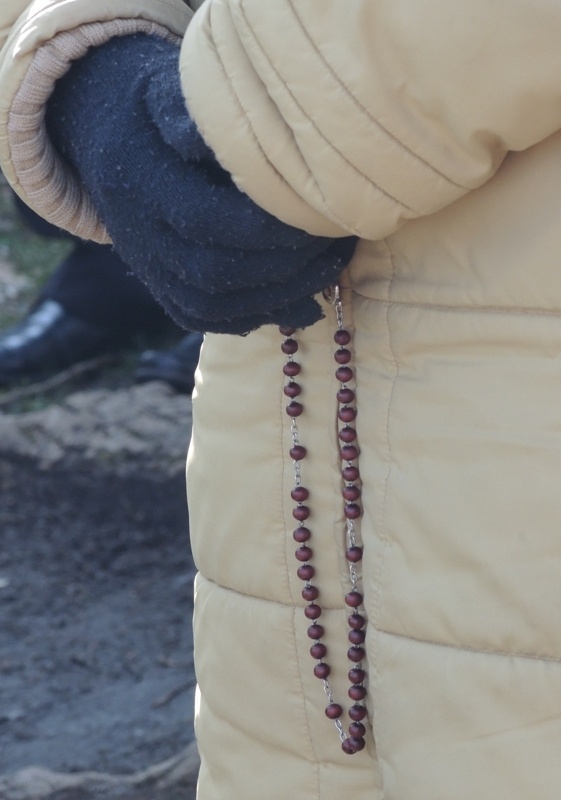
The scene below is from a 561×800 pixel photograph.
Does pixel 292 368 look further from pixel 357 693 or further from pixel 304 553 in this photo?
pixel 357 693

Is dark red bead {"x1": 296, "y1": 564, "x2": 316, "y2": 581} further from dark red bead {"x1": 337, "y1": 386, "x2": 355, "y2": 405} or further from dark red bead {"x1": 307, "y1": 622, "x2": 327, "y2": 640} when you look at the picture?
dark red bead {"x1": 337, "y1": 386, "x2": 355, "y2": 405}

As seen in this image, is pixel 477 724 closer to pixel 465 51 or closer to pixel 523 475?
pixel 523 475

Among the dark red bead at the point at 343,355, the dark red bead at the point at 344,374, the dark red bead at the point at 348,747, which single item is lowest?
the dark red bead at the point at 348,747

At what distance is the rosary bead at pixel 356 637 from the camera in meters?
0.92

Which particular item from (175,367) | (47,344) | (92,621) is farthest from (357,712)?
(47,344)

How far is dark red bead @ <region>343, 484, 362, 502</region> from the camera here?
0.91m

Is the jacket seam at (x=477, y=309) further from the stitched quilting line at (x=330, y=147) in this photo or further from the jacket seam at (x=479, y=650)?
the jacket seam at (x=479, y=650)

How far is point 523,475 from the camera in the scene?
0.79 m

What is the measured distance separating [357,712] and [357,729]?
17 mm

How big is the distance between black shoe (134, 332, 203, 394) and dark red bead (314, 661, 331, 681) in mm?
2148

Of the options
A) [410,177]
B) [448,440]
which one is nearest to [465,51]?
[410,177]

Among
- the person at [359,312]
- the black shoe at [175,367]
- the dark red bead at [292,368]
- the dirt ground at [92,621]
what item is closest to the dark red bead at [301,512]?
the person at [359,312]

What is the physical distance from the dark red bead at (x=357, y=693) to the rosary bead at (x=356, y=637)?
0.04m

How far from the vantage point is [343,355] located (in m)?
0.90
